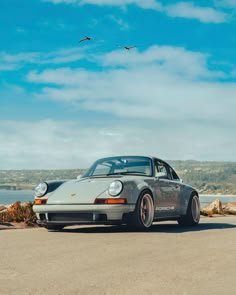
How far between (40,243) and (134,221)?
2.52 m

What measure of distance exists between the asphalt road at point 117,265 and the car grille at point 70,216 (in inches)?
32.3

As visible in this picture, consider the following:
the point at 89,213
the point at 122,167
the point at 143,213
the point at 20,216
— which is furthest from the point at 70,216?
the point at 20,216

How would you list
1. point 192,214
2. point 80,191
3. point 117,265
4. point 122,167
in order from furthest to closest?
point 192,214 → point 122,167 → point 80,191 → point 117,265

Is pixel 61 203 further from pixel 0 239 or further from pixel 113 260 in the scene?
pixel 113 260

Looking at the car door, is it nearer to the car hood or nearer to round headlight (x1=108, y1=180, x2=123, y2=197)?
the car hood

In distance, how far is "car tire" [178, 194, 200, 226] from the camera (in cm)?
1266

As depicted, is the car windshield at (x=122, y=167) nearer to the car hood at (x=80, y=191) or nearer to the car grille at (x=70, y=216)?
the car hood at (x=80, y=191)

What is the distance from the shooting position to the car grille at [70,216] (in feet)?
33.0

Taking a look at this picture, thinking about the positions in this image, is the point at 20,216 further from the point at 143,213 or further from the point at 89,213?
the point at 143,213

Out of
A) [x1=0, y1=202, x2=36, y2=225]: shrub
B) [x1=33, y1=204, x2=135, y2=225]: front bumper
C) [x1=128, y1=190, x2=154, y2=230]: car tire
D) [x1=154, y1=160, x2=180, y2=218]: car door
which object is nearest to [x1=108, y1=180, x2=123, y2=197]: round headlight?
[x1=33, y1=204, x2=135, y2=225]: front bumper

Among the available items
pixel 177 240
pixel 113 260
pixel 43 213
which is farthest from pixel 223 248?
pixel 43 213

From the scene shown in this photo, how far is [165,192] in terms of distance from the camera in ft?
38.3

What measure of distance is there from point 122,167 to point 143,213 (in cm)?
151

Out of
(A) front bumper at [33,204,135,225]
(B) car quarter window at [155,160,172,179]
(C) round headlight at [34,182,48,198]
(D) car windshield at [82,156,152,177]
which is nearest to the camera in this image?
(A) front bumper at [33,204,135,225]
